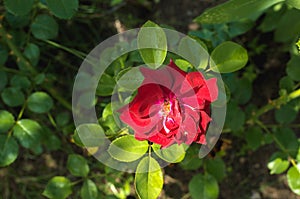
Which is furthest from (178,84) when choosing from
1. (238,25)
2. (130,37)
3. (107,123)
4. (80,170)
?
(130,37)

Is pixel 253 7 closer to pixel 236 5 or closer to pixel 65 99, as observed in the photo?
pixel 236 5

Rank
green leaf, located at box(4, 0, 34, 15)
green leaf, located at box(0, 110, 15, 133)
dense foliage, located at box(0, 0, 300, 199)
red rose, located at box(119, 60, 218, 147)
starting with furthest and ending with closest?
green leaf, located at box(0, 110, 15, 133), green leaf, located at box(4, 0, 34, 15), dense foliage, located at box(0, 0, 300, 199), red rose, located at box(119, 60, 218, 147)

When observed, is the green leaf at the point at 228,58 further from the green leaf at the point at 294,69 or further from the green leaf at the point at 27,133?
the green leaf at the point at 27,133

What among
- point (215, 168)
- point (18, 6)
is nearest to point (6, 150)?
point (18, 6)

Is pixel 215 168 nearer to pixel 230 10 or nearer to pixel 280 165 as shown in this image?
pixel 280 165

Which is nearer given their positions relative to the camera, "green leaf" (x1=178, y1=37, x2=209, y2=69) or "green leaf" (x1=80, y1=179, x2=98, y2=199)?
"green leaf" (x1=178, y1=37, x2=209, y2=69)

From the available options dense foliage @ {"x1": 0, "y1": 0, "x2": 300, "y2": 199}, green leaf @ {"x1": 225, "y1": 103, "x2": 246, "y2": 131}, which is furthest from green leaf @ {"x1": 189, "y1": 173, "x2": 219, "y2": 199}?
green leaf @ {"x1": 225, "y1": 103, "x2": 246, "y2": 131}

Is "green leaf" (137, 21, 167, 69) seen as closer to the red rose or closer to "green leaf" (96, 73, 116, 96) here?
the red rose
